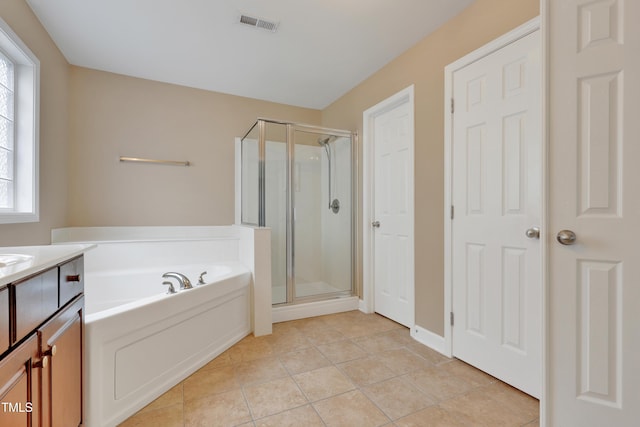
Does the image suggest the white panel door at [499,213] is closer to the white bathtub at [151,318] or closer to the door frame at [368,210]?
the door frame at [368,210]

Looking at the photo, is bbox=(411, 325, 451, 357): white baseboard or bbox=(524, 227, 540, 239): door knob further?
bbox=(411, 325, 451, 357): white baseboard

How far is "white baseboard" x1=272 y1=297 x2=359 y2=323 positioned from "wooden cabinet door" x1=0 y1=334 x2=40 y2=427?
6.31ft

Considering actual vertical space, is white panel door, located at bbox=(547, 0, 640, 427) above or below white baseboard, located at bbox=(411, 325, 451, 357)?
above

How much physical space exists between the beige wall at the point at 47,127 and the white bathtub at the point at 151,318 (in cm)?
36

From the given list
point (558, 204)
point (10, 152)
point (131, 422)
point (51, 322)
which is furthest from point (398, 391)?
point (10, 152)

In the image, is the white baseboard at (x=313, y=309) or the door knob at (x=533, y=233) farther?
the white baseboard at (x=313, y=309)

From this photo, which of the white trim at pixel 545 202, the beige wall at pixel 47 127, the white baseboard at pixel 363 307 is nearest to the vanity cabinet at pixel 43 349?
the beige wall at pixel 47 127

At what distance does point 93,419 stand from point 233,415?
0.61 m

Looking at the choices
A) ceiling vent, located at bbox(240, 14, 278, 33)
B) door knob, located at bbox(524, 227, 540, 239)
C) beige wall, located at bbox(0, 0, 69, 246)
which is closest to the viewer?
door knob, located at bbox(524, 227, 540, 239)

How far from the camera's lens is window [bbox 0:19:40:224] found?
6.11ft

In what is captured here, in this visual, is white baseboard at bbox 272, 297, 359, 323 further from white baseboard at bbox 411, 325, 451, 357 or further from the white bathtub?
white baseboard at bbox 411, 325, 451, 357

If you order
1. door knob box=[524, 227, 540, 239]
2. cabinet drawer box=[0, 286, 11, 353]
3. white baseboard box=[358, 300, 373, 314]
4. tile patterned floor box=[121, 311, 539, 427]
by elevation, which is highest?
door knob box=[524, 227, 540, 239]

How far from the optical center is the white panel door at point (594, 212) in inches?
40.3

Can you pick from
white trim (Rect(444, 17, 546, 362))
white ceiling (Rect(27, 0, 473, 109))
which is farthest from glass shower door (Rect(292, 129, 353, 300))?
white trim (Rect(444, 17, 546, 362))
